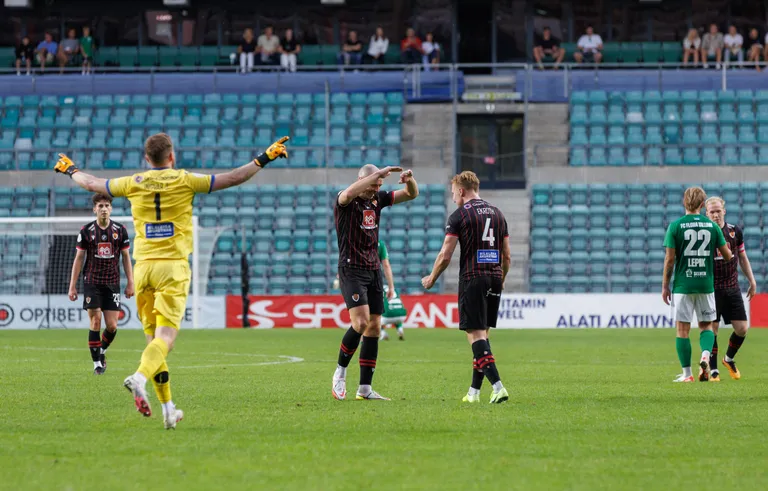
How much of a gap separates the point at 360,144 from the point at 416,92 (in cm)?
317

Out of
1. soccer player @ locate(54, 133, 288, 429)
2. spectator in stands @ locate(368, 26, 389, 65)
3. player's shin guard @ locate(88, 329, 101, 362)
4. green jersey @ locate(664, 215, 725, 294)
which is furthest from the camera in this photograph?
spectator in stands @ locate(368, 26, 389, 65)

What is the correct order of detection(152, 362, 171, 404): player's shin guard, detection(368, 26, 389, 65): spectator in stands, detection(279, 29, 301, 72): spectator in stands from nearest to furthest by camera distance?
detection(152, 362, 171, 404): player's shin guard, detection(279, 29, 301, 72): spectator in stands, detection(368, 26, 389, 65): spectator in stands

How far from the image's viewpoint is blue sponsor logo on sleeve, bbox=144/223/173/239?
27.7ft

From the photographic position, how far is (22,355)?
58.3ft

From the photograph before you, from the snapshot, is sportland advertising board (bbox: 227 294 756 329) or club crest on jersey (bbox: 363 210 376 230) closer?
club crest on jersey (bbox: 363 210 376 230)

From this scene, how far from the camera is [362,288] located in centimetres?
1072

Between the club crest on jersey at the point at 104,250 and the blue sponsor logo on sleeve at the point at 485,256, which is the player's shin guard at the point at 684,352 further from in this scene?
the club crest on jersey at the point at 104,250

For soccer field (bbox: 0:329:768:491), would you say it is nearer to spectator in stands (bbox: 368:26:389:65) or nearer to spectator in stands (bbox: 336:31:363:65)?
spectator in stands (bbox: 336:31:363:65)

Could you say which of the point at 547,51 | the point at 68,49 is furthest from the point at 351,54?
the point at 68,49

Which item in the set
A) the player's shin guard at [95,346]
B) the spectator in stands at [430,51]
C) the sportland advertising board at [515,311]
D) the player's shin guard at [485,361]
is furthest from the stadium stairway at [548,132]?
the player's shin guard at [485,361]

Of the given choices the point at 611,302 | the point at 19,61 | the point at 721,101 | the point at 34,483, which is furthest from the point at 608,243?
the point at 34,483

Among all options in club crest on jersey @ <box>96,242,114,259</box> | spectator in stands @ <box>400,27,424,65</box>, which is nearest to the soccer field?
club crest on jersey @ <box>96,242,114,259</box>

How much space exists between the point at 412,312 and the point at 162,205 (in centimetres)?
2117

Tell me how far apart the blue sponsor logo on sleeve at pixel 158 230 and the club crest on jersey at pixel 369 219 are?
2672 mm
